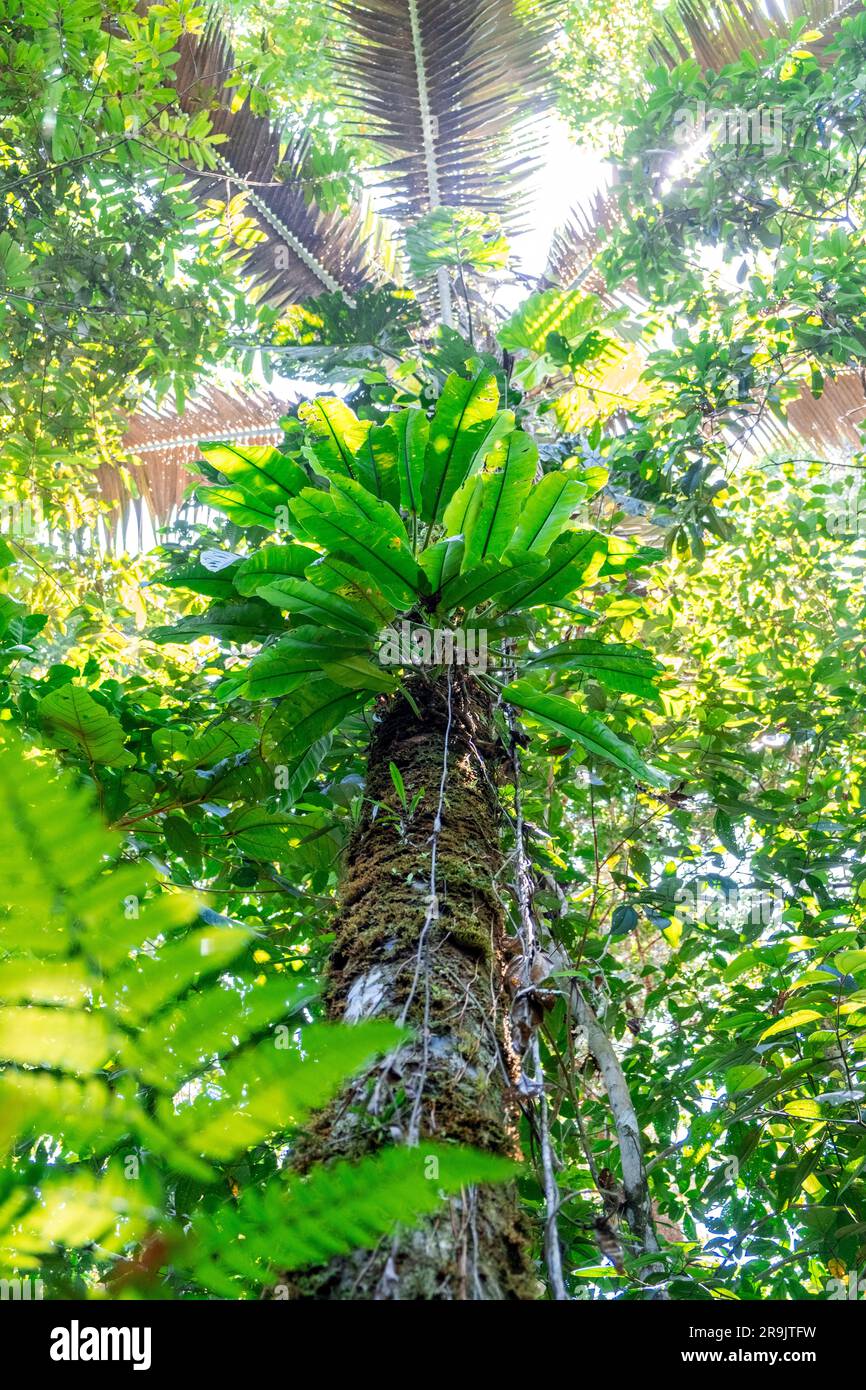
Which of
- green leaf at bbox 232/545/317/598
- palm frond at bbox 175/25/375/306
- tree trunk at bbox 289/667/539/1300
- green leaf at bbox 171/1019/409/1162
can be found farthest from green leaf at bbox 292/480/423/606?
palm frond at bbox 175/25/375/306

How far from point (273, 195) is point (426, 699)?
215 inches

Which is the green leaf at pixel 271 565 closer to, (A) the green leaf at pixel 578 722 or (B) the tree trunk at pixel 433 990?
(B) the tree trunk at pixel 433 990

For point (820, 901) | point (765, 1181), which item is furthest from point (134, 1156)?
point (765, 1181)

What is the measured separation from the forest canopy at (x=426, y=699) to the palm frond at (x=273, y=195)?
0.04 metres

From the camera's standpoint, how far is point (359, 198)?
676 cm

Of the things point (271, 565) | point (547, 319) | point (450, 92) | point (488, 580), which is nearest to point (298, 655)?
point (271, 565)

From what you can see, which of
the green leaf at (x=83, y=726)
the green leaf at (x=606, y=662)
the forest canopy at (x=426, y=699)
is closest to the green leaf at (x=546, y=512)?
the forest canopy at (x=426, y=699)

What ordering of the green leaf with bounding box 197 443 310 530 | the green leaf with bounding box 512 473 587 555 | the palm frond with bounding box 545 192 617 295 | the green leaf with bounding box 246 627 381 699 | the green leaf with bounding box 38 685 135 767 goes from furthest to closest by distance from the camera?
the palm frond with bounding box 545 192 617 295, the green leaf with bounding box 197 443 310 530, the green leaf with bounding box 512 473 587 555, the green leaf with bounding box 246 627 381 699, the green leaf with bounding box 38 685 135 767

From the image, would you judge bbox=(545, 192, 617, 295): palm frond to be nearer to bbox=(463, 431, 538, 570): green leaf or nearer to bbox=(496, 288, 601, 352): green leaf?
bbox=(496, 288, 601, 352): green leaf

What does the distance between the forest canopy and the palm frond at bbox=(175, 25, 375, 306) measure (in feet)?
0.12

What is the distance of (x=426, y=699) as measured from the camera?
2285mm

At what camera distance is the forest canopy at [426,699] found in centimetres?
62

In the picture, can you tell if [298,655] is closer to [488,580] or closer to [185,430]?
[488,580]

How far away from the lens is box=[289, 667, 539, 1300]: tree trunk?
1017mm
